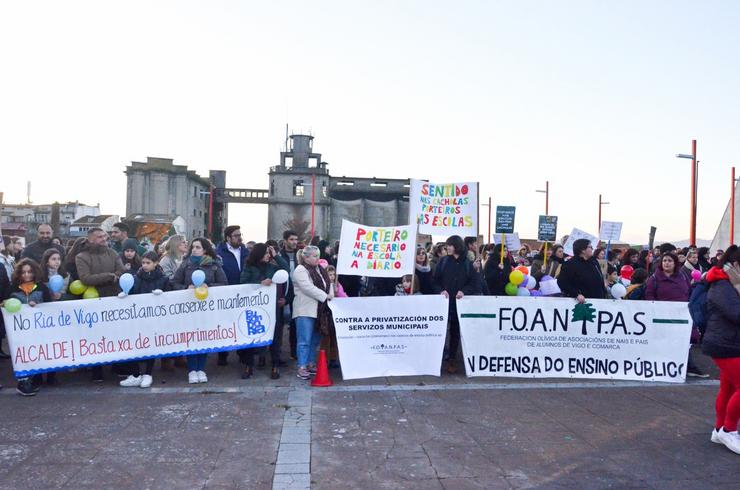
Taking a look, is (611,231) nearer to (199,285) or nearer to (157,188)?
(199,285)

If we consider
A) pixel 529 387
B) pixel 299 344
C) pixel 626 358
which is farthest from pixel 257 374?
pixel 626 358

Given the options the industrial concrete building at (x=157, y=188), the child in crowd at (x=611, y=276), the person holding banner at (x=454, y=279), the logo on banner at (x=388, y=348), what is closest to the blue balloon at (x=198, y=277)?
the logo on banner at (x=388, y=348)

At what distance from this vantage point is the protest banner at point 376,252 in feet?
28.8

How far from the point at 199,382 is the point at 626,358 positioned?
5697 mm

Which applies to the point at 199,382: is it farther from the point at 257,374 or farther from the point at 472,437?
the point at 472,437

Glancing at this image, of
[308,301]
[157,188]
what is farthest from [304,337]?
[157,188]

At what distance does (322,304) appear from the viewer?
8.58 meters

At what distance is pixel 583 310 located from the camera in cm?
861

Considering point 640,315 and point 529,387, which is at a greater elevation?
point 640,315

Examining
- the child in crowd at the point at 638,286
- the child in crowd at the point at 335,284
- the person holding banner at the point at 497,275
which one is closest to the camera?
the child in crowd at the point at 335,284

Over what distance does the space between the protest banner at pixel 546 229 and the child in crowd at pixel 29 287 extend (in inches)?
551

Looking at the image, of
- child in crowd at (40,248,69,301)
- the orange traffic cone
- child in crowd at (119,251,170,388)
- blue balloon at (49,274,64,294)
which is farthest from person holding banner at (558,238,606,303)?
child in crowd at (40,248,69,301)

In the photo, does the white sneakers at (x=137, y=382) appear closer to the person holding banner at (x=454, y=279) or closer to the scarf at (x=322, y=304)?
the scarf at (x=322, y=304)

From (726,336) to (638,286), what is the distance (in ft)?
14.9
